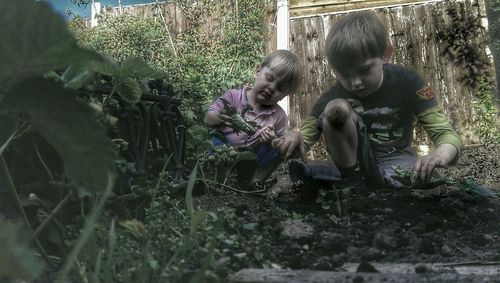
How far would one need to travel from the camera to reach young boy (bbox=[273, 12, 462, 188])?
Result: 1.69 metres

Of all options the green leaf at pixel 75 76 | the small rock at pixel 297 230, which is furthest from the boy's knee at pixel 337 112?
the green leaf at pixel 75 76

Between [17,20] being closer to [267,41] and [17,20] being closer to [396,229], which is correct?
[396,229]

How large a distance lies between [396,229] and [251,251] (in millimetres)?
392

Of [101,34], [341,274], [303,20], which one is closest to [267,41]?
[303,20]

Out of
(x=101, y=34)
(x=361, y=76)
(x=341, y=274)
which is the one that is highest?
(x=101, y=34)

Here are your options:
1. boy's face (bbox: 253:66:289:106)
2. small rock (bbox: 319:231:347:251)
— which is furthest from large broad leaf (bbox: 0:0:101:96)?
boy's face (bbox: 253:66:289:106)

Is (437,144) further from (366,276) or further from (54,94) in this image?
(54,94)

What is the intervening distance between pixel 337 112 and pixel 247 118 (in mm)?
289

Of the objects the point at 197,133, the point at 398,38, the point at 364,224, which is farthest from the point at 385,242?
the point at 398,38

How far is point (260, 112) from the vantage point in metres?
1.90

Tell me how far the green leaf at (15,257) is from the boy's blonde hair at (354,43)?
1410 mm

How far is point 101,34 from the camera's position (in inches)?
58.8

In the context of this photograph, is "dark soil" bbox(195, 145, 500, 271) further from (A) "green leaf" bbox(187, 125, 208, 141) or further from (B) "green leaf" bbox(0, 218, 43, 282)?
(B) "green leaf" bbox(0, 218, 43, 282)

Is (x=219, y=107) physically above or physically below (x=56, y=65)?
below
